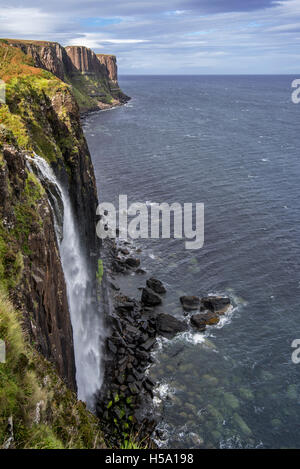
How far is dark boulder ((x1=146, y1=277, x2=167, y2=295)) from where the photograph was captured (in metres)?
48.4

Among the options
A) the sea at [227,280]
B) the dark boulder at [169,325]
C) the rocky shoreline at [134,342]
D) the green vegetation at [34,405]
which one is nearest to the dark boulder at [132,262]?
the rocky shoreline at [134,342]

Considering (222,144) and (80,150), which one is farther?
(222,144)

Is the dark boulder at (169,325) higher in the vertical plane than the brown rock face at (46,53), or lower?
lower

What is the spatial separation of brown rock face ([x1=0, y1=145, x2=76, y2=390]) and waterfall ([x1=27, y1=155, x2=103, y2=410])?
15.1ft

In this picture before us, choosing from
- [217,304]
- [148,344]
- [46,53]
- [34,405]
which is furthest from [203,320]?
[46,53]

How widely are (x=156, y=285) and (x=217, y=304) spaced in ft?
28.2

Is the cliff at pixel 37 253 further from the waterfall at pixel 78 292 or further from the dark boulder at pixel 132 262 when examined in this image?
the dark boulder at pixel 132 262

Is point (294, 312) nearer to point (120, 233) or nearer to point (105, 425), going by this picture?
point (105, 425)

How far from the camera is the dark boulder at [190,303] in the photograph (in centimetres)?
4534

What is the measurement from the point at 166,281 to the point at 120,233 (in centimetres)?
1782

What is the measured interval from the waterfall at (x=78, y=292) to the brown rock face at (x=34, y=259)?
181 inches
